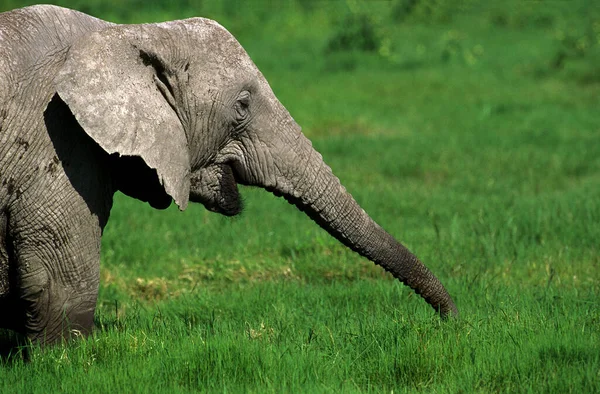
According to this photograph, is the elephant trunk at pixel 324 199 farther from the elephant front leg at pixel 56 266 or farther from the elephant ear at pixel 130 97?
the elephant front leg at pixel 56 266

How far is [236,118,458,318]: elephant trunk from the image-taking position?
5.44 m

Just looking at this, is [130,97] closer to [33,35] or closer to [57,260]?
[33,35]

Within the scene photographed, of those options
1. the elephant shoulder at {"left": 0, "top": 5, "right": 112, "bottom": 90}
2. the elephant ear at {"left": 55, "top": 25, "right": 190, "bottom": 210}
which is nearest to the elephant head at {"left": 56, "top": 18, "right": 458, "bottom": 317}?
the elephant ear at {"left": 55, "top": 25, "right": 190, "bottom": 210}

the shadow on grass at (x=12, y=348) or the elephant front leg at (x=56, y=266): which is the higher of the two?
the elephant front leg at (x=56, y=266)

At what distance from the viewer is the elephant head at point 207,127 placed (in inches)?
195

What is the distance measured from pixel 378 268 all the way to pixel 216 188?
2.35m

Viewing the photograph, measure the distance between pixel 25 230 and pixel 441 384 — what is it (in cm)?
212

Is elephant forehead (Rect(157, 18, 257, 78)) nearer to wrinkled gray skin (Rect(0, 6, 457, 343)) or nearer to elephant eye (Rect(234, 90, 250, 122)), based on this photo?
wrinkled gray skin (Rect(0, 6, 457, 343))

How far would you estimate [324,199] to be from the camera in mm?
5469

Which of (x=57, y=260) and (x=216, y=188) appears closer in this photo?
(x=57, y=260)

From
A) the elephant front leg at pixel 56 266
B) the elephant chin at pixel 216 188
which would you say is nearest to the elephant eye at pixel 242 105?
the elephant chin at pixel 216 188

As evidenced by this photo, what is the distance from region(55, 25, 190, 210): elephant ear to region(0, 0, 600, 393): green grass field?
93 centimetres

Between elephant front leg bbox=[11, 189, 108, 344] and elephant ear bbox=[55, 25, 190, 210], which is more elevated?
elephant ear bbox=[55, 25, 190, 210]

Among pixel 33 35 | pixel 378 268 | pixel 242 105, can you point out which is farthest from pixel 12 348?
pixel 378 268
